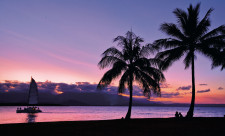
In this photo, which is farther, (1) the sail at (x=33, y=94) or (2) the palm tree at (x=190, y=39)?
(1) the sail at (x=33, y=94)

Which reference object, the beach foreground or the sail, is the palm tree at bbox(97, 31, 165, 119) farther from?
the sail

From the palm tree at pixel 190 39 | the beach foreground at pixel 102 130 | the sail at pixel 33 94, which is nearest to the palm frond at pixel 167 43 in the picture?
the palm tree at pixel 190 39

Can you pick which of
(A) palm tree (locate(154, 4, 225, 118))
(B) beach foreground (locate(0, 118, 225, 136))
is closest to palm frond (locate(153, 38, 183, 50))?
(A) palm tree (locate(154, 4, 225, 118))

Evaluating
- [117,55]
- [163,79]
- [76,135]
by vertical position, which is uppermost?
[117,55]

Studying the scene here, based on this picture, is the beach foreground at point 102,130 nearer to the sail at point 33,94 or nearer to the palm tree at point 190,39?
the palm tree at point 190,39

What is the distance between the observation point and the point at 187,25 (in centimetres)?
2389

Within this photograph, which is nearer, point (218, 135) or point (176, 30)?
point (218, 135)

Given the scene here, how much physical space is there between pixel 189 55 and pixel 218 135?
1389cm

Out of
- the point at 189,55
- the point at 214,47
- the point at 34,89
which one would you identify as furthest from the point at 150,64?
the point at 34,89

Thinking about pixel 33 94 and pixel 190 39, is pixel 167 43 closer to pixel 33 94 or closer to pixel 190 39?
pixel 190 39

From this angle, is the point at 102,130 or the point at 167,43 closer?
the point at 102,130

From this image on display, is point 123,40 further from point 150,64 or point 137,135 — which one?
point 137,135

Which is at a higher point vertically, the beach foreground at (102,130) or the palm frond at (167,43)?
the palm frond at (167,43)

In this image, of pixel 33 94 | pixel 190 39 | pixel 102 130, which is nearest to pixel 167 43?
pixel 190 39
